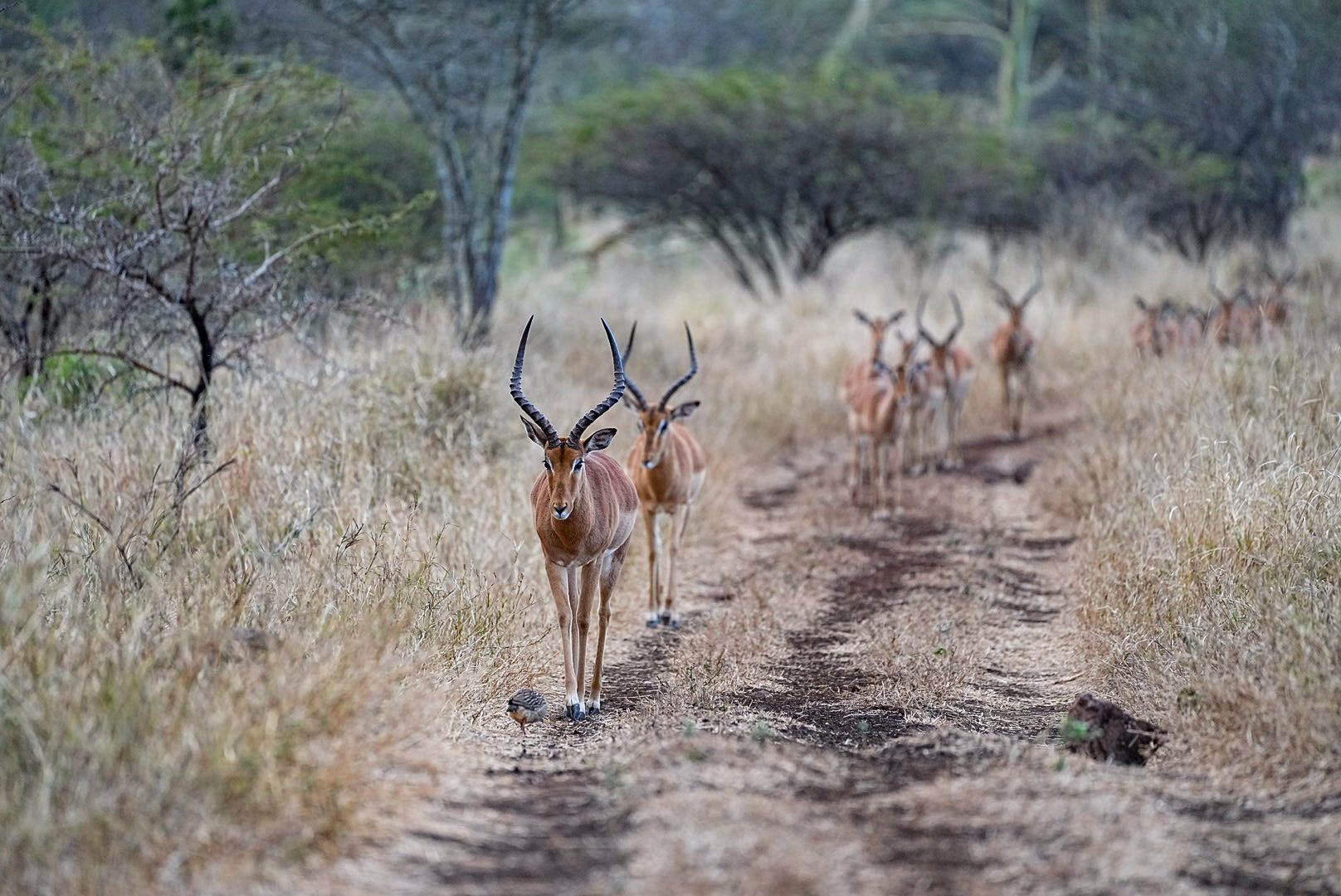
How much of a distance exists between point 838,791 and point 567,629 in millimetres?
1942

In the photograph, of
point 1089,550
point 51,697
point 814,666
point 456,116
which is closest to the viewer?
point 51,697

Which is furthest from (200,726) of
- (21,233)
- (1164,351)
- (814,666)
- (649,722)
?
(1164,351)

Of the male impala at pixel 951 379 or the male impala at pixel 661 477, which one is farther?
the male impala at pixel 951 379

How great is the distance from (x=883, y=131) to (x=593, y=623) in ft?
41.7

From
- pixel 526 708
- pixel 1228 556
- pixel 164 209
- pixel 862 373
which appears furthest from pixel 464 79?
pixel 1228 556

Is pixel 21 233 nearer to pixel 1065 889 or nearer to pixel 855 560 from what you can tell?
pixel 855 560

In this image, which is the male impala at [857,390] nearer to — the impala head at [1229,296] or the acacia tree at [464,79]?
the acacia tree at [464,79]

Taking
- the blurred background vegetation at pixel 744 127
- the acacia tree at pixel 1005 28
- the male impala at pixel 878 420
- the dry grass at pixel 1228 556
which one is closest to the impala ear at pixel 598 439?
the dry grass at pixel 1228 556

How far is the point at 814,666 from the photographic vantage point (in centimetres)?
722

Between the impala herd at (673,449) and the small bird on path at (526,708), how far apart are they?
7.0 inches

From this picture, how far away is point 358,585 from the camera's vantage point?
6621 mm

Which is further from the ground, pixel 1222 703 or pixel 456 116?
pixel 456 116

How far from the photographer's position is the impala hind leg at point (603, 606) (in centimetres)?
654

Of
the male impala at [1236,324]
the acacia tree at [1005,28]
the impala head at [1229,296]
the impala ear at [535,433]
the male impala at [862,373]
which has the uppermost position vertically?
the acacia tree at [1005,28]
